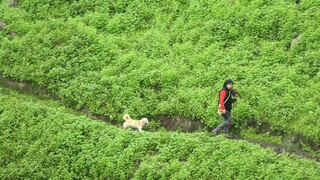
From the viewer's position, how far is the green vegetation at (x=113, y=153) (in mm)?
14688

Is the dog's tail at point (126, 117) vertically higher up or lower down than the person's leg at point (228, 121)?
lower down

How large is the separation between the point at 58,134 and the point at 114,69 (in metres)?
3.89

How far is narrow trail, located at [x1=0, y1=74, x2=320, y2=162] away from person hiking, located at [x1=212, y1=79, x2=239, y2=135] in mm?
410

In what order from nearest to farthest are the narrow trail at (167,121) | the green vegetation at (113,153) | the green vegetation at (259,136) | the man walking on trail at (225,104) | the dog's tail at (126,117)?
1. the green vegetation at (113,153)
2. the narrow trail at (167,121)
3. the man walking on trail at (225,104)
4. the green vegetation at (259,136)
5. the dog's tail at (126,117)

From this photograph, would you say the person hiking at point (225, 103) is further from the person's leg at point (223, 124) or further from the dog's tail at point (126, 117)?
the dog's tail at point (126, 117)

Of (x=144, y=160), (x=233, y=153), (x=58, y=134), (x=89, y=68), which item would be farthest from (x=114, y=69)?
(x=233, y=153)

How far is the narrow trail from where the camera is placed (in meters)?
16.0

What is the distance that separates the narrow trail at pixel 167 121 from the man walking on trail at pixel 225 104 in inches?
16.1

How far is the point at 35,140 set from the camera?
17391 millimetres

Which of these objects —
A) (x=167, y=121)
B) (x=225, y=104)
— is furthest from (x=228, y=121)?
(x=167, y=121)

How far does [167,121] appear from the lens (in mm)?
17906

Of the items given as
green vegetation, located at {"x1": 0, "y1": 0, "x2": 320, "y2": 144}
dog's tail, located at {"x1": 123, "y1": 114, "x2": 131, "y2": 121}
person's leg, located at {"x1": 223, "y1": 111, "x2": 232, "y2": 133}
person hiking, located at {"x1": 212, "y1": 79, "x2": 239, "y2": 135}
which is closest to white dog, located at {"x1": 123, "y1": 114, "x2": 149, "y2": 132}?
dog's tail, located at {"x1": 123, "y1": 114, "x2": 131, "y2": 121}

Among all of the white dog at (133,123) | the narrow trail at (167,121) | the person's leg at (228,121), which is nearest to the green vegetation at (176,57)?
the narrow trail at (167,121)

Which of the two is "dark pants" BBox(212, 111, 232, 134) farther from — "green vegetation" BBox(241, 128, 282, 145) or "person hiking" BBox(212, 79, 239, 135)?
"green vegetation" BBox(241, 128, 282, 145)
